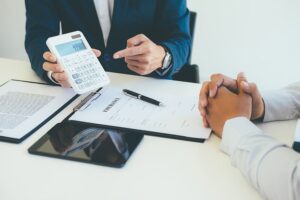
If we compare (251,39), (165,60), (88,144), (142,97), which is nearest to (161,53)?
(165,60)

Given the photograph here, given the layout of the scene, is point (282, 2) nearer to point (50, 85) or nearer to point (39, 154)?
point (50, 85)

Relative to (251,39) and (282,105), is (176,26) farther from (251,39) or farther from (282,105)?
(251,39)

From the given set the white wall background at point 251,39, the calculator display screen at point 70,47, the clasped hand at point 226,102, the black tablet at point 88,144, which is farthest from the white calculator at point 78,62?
the white wall background at point 251,39

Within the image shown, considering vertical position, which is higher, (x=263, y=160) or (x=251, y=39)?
(x=263, y=160)

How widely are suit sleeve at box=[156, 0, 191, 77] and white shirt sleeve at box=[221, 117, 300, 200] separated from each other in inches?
18.3

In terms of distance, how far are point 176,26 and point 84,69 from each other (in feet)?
1.30

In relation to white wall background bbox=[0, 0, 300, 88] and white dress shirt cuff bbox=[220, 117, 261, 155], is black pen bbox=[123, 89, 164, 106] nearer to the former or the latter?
white dress shirt cuff bbox=[220, 117, 261, 155]

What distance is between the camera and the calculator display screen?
3.09ft

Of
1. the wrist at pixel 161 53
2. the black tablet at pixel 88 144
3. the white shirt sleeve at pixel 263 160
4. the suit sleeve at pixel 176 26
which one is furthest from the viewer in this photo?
the suit sleeve at pixel 176 26

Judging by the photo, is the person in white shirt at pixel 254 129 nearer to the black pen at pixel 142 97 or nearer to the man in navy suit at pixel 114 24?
the black pen at pixel 142 97

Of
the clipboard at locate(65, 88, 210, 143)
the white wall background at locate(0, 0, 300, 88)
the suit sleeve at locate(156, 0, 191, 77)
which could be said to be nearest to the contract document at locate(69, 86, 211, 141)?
the clipboard at locate(65, 88, 210, 143)

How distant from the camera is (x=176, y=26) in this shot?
121 centimetres

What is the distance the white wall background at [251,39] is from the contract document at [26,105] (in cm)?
136

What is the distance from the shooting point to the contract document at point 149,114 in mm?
806
